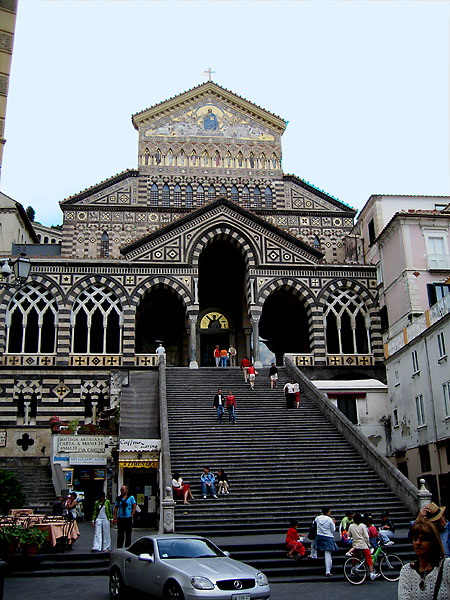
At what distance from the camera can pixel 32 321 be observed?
1377 inches

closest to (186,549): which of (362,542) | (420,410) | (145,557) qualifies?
(145,557)

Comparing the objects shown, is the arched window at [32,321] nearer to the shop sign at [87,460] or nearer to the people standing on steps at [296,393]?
the shop sign at [87,460]

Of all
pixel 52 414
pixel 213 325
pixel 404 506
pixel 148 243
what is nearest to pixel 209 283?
pixel 213 325

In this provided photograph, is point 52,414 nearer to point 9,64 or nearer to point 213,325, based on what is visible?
point 213,325

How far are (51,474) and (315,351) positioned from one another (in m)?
15.8

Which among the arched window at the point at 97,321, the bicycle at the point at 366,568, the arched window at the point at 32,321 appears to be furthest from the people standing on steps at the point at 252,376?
the bicycle at the point at 366,568

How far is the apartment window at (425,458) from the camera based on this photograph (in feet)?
89.4

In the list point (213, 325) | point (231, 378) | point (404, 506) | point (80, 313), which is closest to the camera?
point (404, 506)

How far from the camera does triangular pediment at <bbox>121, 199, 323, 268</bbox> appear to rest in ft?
119

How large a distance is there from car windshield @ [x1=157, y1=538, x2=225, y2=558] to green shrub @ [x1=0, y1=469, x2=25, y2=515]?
36.5 feet

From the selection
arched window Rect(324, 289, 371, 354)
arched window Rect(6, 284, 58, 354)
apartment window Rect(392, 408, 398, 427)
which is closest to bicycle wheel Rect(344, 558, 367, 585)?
apartment window Rect(392, 408, 398, 427)

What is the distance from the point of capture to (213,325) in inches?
1603

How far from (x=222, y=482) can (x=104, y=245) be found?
25.4 metres

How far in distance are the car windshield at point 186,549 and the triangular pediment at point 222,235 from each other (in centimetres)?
2497
